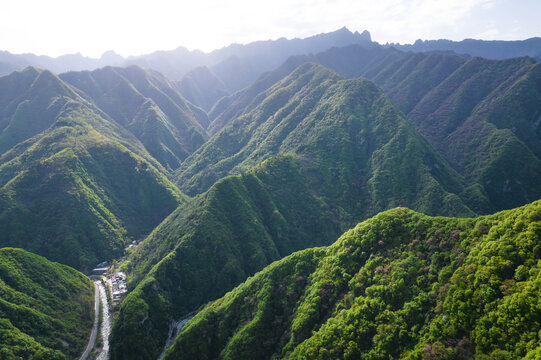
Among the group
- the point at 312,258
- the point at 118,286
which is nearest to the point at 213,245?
the point at 118,286

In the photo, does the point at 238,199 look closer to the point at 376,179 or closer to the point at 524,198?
the point at 376,179

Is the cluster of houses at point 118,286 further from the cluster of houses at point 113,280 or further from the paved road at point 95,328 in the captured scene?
the paved road at point 95,328

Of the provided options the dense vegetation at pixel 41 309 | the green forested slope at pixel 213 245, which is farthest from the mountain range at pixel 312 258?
the dense vegetation at pixel 41 309

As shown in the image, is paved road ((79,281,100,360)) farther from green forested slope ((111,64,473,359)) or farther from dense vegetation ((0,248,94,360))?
green forested slope ((111,64,473,359))

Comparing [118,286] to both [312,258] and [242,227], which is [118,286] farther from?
[312,258]

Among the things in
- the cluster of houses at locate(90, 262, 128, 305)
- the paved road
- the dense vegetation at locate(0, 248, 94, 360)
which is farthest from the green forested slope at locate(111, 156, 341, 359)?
the dense vegetation at locate(0, 248, 94, 360)

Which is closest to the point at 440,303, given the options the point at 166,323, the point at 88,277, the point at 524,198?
the point at 166,323
